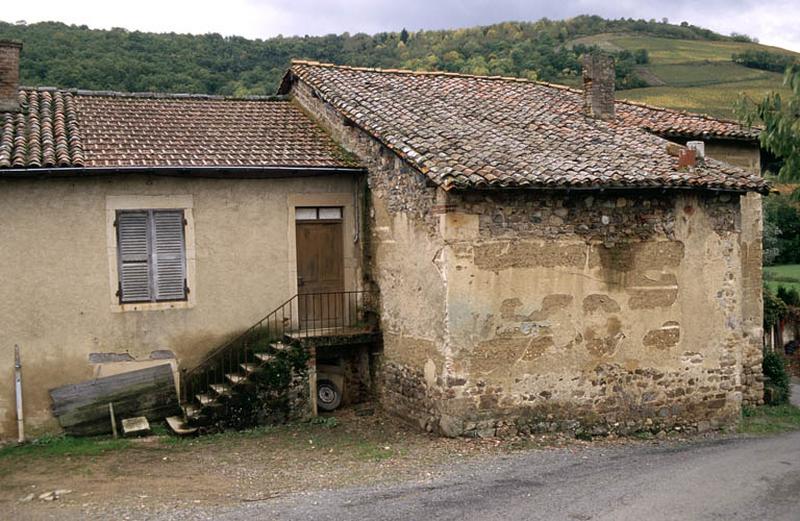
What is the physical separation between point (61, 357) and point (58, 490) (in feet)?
9.76

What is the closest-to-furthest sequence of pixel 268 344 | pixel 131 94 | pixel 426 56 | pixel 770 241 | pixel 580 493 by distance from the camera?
pixel 580 493
pixel 268 344
pixel 131 94
pixel 770 241
pixel 426 56

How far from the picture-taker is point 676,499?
330 inches

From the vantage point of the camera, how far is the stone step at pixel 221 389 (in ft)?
39.4

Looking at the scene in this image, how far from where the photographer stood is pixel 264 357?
12477 mm

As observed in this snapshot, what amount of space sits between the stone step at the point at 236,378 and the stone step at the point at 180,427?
2.88ft

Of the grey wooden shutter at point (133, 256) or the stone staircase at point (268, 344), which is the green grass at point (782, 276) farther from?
the grey wooden shutter at point (133, 256)

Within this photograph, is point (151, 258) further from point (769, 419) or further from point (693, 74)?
point (693, 74)

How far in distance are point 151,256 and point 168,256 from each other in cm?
25

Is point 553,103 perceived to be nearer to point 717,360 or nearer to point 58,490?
point 717,360

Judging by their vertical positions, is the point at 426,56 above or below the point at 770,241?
above

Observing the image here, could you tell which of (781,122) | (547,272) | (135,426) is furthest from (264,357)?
(781,122)

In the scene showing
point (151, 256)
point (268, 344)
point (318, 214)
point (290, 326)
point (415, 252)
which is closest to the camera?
point (415, 252)

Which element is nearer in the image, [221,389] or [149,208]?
[221,389]

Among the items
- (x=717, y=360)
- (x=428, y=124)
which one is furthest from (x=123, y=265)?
(x=717, y=360)
